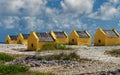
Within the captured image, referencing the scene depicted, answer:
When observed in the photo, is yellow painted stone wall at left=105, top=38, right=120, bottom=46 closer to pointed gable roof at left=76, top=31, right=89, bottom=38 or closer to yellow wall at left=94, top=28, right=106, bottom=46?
yellow wall at left=94, top=28, right=106, bottom=46

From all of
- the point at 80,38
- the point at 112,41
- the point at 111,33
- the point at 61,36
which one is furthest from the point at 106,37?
the point at 61,36

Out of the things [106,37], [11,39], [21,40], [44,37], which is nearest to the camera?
[44,37]

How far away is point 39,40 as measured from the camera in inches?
2206

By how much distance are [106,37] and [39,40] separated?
458 inches

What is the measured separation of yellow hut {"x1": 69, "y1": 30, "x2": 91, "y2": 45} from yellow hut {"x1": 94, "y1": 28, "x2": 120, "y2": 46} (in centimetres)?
485

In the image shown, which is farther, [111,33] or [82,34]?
[82,34]

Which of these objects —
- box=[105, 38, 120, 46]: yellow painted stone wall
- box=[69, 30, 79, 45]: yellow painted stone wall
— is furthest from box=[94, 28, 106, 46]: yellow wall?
box=[69, 30, 79, 45]: yellow painted stone wall

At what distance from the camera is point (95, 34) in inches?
2537

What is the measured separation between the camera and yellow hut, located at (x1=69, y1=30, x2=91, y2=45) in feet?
224

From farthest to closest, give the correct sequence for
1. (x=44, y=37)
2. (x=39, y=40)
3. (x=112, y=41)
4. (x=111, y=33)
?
(x=111, y=33), (x=112, y=41), (x=44, y=37), (x=39, y=40)

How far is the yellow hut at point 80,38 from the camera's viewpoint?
68312mm

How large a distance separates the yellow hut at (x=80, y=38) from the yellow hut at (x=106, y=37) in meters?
4.85

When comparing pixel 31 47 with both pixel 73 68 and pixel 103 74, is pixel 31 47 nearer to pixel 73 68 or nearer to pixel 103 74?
pixel 73 68

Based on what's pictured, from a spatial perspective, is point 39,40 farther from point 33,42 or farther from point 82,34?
point 82,34
